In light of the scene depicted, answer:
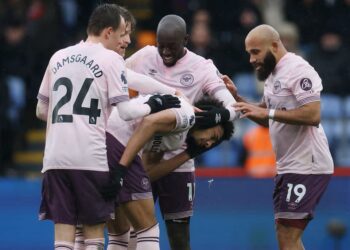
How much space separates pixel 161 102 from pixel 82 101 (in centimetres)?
64

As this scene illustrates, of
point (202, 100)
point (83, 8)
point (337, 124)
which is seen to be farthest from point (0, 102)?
point (202, 100)

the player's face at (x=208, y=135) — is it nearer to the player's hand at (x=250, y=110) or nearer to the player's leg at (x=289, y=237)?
the player's hand at (x=250, y=110)

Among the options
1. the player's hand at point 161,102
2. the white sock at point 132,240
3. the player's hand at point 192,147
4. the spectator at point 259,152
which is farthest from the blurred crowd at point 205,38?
the player's hand at point 161,102

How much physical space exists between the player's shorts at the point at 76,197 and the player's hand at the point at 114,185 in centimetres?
3

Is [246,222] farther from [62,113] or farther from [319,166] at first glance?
[62,113]

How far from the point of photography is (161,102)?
9102 millimetres

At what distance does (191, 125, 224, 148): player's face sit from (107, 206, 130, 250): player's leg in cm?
85

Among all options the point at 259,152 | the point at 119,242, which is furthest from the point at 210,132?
the point at 259,152

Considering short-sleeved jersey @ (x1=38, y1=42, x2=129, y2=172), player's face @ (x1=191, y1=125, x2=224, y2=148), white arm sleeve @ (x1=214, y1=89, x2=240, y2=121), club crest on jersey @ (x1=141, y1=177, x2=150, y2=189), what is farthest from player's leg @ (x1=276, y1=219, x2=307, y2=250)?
short-sleeved jersey @ (x1=38, y1=42, x2=129, y2=172)

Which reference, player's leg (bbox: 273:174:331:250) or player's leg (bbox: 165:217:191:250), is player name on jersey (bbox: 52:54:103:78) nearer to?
player's leg (bbox: 165:217:191:250)

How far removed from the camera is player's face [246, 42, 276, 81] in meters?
10.0

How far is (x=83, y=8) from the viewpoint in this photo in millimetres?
17766

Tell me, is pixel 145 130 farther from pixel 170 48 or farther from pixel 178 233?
pixel 178 233

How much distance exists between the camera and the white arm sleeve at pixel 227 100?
31.7 ft
